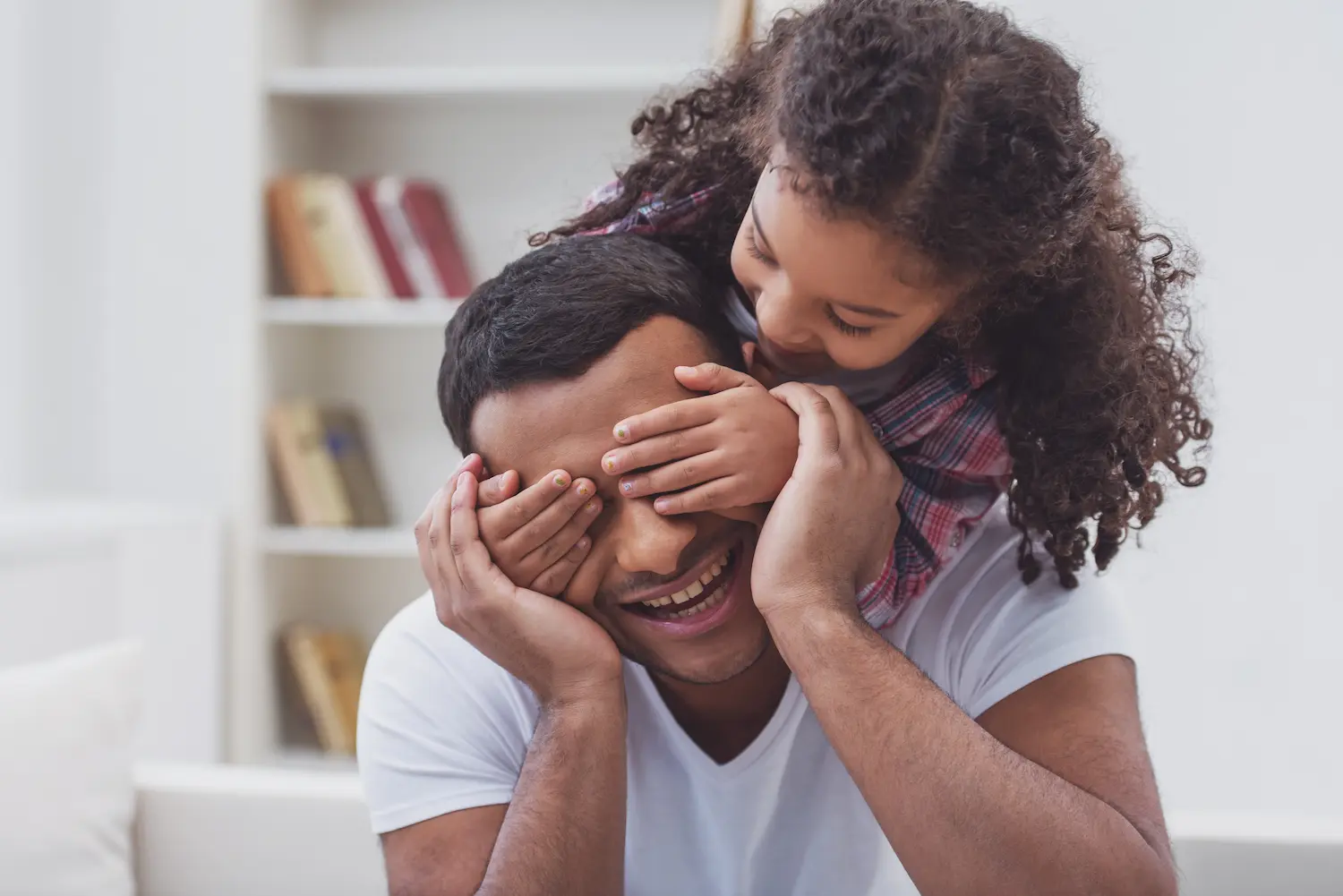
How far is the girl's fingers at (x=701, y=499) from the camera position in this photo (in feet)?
3.75

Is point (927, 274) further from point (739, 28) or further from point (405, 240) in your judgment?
point (405, 240)

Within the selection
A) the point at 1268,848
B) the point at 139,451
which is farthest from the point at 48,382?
the point at 1268,848

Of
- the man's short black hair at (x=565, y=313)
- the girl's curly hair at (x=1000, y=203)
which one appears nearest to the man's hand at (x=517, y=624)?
the man's short black hair at (x=565, y=313)

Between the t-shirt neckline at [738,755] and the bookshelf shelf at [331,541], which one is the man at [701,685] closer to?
the t-shirt neckline at [738,755]

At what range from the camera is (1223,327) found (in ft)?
6.73

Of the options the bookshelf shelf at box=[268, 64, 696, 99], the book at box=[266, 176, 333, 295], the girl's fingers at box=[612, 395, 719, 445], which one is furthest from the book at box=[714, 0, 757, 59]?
the book at box=[266, 176, 333, 295]

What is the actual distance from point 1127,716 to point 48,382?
2734mm

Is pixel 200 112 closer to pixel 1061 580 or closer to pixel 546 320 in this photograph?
pixel 546 320

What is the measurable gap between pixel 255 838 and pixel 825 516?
33.7 inches

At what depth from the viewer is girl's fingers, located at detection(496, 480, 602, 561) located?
118cm

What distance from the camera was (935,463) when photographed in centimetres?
125

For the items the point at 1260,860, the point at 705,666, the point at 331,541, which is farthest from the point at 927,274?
the point at 331,541

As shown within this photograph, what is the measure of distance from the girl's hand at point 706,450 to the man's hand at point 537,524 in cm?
5

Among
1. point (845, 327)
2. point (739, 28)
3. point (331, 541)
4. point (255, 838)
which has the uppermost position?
point (739, 28)
